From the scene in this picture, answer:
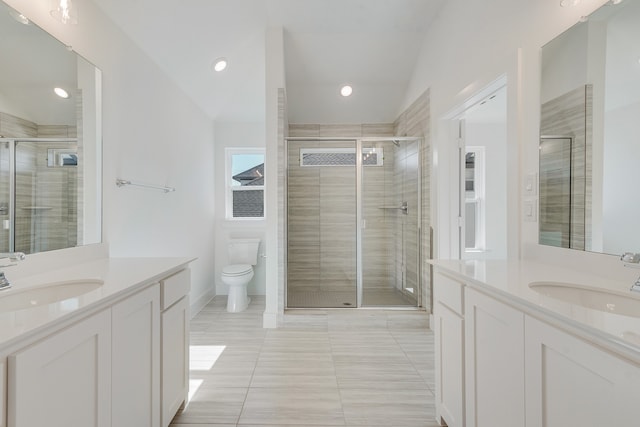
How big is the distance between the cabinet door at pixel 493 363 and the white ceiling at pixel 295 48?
8.35 ft

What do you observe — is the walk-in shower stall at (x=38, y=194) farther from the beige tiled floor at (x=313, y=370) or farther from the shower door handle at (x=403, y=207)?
the shower door handle at (x=403, y=207)

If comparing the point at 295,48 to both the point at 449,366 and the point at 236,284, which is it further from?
the point at 449,366

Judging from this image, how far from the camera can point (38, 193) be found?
1.42 meters

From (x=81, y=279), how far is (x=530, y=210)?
2130 millimetres

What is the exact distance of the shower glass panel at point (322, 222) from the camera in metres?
3.51

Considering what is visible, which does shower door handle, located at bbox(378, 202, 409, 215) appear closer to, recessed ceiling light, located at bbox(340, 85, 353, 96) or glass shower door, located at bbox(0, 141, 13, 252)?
recessed ceiling light, located at bbox(340, 85, 353, 96)

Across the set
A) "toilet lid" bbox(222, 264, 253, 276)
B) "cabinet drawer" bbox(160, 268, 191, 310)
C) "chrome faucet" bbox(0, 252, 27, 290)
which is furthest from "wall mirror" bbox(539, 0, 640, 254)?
"toilet lid" bbox(222, 264, 253, 276)

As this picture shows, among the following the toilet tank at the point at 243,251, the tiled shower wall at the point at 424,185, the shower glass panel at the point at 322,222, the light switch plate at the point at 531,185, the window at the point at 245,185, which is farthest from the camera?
the window at the point at 245,185

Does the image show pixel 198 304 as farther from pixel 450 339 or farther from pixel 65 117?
pixel 450 339

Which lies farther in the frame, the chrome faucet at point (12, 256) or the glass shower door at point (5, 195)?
the glass shower door at point (5, 195)

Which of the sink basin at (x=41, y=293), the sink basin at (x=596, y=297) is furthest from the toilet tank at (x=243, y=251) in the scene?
the sink basin at (x=596, y=297)

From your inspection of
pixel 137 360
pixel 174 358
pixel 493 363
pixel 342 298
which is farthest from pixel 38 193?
pixel 342 298

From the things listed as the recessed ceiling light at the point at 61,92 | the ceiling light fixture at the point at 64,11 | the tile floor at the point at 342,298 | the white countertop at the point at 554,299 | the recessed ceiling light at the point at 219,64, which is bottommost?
the tile floor at the point at 342,298

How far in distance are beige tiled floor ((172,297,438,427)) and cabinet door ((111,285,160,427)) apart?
455 millimetres
